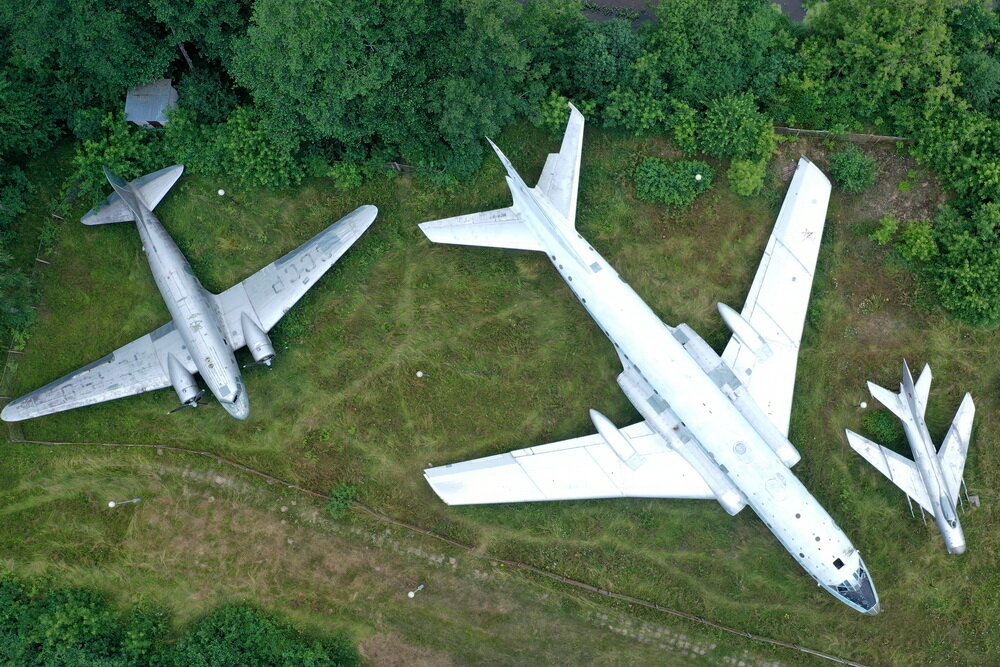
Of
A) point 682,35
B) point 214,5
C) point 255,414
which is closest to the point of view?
point 214,5

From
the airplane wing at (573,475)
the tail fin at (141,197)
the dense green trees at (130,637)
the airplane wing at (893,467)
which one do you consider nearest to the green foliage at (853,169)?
the airplane wing at (893,467)

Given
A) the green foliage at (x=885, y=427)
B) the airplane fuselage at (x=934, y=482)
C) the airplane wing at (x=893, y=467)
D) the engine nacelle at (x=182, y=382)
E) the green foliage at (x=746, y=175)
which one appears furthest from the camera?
the green foliage at (x=885, y=427)

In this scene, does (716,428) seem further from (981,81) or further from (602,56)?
(981,81)

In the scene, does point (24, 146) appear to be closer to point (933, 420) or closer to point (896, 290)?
point (896, 290)

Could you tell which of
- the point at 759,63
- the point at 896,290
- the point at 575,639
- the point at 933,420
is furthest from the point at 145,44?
the point at 933,420

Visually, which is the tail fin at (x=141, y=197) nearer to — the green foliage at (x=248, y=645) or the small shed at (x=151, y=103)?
the small shed at (x=151, y=103)

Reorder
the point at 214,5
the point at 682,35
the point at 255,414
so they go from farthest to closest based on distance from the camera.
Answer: the point at 255,414, the point at 682,35, the point at 214,5
